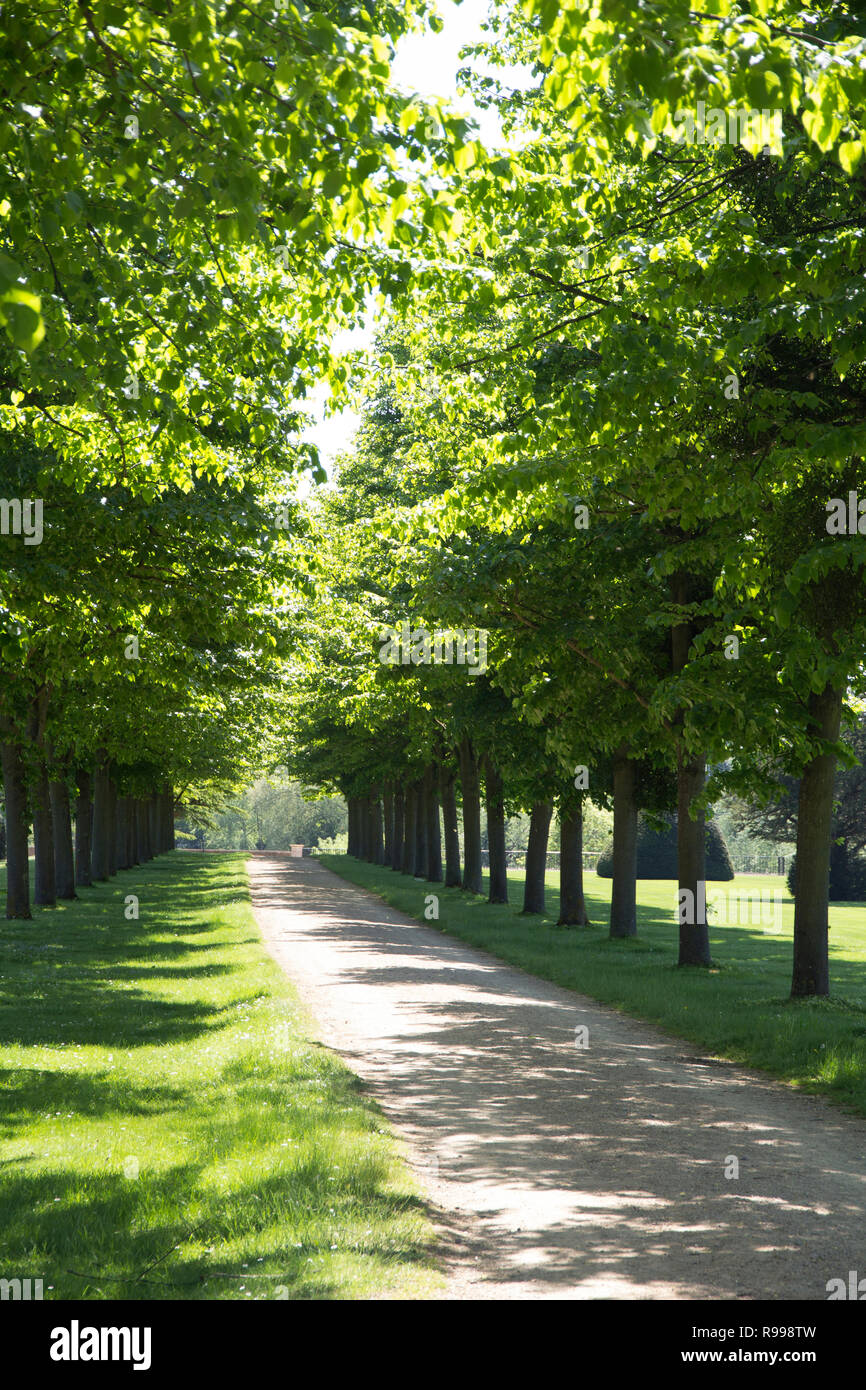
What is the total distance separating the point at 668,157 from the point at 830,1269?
10.1m

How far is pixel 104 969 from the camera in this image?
16.8 meters

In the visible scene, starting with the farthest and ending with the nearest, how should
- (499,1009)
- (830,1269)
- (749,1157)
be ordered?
(499,1009), (749,1157), (830,1269)

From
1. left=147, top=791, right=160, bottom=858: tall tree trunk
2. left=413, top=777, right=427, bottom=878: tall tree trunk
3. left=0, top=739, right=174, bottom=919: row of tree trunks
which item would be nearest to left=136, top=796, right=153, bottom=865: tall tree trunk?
left=147, top=791, right=160, bottom=858: tall tree trunk

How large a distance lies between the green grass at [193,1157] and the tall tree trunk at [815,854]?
19.4 feet

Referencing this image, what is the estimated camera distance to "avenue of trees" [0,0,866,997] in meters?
5.39

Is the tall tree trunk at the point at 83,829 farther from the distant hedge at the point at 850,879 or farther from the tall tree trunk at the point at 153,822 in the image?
the distant hedge at the point at 850,879

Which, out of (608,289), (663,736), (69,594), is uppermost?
A: (608,289)

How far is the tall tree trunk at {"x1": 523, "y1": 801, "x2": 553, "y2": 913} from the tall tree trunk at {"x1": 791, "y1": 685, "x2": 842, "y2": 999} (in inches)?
484

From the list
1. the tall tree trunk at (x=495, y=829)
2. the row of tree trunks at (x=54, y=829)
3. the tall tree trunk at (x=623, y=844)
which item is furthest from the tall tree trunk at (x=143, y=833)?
the tall tree trunk at (x=623, y=844)

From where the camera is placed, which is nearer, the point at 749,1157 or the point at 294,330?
the point at 749,1157

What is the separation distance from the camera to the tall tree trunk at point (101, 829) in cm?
3550
